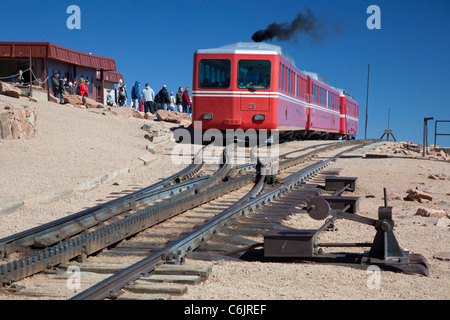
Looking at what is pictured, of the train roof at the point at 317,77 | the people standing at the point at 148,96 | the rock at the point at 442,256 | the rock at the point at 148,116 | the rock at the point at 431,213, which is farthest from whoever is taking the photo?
the people standing at the point at 148,96

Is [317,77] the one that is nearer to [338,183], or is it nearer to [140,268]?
[338,183]

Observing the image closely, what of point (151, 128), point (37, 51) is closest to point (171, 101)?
point (37, 51)

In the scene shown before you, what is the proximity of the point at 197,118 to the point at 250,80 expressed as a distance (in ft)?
7.21

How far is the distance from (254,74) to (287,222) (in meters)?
11.8

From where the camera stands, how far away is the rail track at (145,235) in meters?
4.82

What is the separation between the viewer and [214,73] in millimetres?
18938

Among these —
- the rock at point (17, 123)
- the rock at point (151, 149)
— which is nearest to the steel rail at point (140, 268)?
the rock at point (17, 123)

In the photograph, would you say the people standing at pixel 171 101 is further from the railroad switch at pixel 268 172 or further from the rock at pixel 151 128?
the railroad switch at pixel 268 172

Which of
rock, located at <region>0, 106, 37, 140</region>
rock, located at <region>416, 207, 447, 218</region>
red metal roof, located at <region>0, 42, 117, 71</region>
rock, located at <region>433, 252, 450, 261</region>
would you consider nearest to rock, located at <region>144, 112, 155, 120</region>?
red metal roof, located at <region>0, 42, 117, 71</region>

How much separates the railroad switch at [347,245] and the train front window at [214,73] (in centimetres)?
1348

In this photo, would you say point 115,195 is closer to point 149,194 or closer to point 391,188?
point 149,194

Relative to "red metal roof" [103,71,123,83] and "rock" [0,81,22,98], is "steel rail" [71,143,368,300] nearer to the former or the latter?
"rock" [0,81,22,98]

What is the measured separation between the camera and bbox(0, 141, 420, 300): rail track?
15.8 feet
